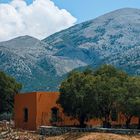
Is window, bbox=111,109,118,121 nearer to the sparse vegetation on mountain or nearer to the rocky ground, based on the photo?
the rocky ground

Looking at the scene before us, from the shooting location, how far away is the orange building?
186 feet

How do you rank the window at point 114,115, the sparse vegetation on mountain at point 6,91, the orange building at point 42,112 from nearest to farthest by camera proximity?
the window at point 114,115 < the orange building at point 42,112 < the sparse vegetation on mountain at point 6,91

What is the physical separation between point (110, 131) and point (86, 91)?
6772mm

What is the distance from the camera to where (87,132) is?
45.5 meters

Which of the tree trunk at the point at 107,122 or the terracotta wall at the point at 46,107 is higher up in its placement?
the terracotta wall at the point at 46,107

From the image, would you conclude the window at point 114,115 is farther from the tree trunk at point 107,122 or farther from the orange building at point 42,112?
the orange building at point 42,112

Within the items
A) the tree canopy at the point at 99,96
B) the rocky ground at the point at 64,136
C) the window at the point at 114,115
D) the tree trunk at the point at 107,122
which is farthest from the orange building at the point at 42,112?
the tree trunk at the point at 107,122

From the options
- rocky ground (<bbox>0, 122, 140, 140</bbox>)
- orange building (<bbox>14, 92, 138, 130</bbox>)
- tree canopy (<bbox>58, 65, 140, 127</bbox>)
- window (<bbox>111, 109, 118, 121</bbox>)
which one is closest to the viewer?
rocky ground (<bbox>0, 122, 140, 140</bbox>)

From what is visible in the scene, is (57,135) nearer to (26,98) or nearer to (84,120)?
(84,120)

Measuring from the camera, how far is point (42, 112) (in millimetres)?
57062

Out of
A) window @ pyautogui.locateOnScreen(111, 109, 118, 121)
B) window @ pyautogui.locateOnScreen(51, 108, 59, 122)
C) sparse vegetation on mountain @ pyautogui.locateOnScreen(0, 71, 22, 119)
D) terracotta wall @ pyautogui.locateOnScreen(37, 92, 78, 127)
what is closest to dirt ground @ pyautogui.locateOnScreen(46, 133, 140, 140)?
window @ pyautogui.locateOnScreen(111, 109, 118, 121)

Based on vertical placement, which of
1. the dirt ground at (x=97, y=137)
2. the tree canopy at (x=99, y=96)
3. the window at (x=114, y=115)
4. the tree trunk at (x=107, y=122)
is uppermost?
the tree canopy at (x=99, y=96)

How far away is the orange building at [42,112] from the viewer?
56.7 metres

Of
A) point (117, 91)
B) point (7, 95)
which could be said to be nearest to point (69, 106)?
point (117, 91)
